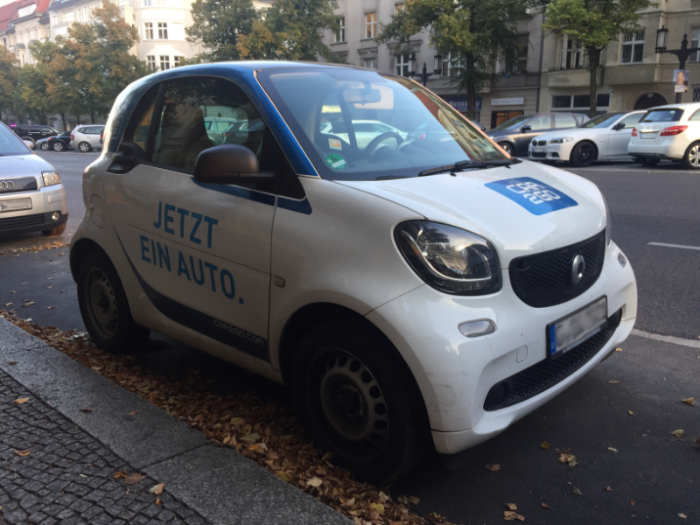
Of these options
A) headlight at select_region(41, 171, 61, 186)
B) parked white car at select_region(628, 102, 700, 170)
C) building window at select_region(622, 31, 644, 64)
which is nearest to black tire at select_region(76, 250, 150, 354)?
headlight at select_region(41, 171, 61, 186)

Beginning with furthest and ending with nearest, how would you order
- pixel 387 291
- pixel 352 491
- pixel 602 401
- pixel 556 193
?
1. pixel 602 401
2. pixel 556 193
3. pixel 352 491
4. pixel 387 291

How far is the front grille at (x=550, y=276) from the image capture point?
2.56 meters

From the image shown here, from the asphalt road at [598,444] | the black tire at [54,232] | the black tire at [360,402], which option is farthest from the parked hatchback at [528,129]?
the black tire at [360,402]

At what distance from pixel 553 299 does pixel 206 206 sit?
169 centimetres

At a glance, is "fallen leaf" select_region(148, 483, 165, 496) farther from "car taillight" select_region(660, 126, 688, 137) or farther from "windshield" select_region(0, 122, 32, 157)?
"car taillight" select_region(660, 126, 688, 137)

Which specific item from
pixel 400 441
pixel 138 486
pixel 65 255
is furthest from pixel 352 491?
pixel 65 255

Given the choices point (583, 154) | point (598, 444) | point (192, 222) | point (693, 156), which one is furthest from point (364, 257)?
point (583, 154)

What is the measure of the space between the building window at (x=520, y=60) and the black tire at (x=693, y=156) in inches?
958

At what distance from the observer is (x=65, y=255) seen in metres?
7.67

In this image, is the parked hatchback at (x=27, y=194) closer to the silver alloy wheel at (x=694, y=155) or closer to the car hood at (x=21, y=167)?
the car hood at (x=21, y=167)

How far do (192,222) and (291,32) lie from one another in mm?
44675

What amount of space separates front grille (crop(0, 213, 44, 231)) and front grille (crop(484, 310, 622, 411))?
24.0 ft

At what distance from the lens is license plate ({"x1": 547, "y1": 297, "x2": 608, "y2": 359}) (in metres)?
2.66

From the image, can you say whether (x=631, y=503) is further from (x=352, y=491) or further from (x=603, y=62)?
(x=603, y=62)
